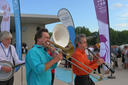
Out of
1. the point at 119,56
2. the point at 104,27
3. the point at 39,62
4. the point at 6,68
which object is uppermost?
the point at 104,27

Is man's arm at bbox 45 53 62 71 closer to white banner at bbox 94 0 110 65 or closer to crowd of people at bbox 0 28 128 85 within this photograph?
crowd of people at bbox 0 28 128 85

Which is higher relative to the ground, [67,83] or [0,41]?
[0,41]

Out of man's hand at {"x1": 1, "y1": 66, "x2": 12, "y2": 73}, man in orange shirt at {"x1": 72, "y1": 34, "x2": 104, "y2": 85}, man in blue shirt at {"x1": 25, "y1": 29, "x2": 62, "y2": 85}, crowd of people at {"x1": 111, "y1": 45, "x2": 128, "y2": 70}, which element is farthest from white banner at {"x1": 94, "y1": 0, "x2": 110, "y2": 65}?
crowd of people at {"x1": 111, "y1": 45, "x2": 128, "y2": 70}

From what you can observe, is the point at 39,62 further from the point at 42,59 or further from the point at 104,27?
the point at 104,27

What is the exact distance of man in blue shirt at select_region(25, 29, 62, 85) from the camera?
5.97ft

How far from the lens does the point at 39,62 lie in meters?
1.85

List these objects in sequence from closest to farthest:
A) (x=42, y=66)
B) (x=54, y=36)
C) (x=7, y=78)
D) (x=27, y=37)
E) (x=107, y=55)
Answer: (x=42, y=66), (x=7, y=78), (x=54, y=36), (x=107, y=55), (x=27, y=37)

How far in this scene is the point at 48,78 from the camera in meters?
2.03

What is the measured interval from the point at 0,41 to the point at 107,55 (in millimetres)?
3870

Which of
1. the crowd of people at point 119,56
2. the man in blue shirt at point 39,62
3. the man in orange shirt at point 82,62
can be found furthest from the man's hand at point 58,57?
the crowd of people at point 119,56

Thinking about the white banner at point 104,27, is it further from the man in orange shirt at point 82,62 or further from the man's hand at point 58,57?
the man's hand at point 58,57

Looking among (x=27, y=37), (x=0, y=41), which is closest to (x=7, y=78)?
(x=0, y=41)

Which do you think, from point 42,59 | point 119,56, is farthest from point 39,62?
point 119,56

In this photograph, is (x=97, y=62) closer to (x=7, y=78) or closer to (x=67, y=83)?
(x=7, y=78)
